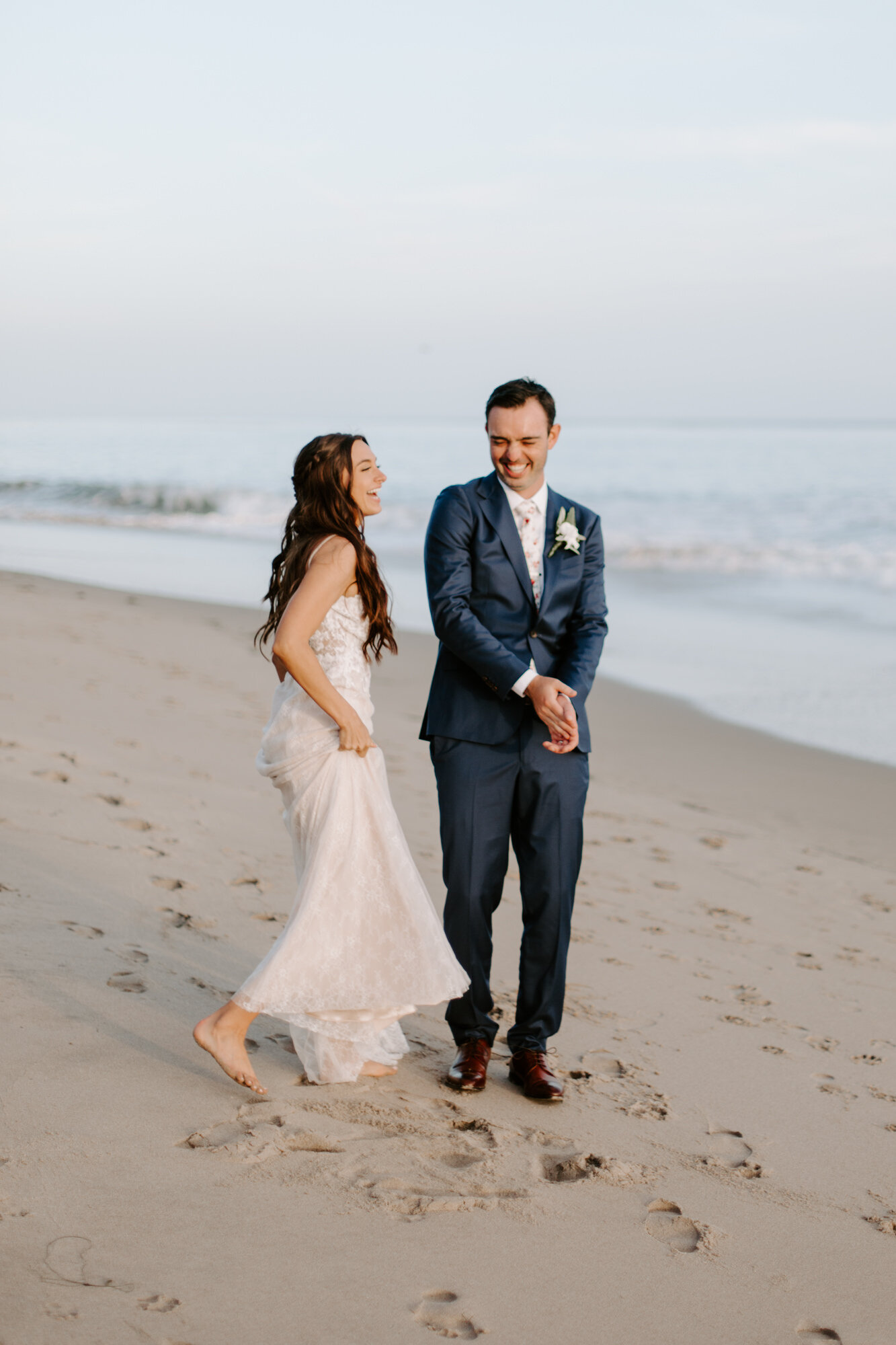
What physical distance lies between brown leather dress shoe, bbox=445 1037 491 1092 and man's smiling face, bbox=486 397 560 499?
65.0 inches

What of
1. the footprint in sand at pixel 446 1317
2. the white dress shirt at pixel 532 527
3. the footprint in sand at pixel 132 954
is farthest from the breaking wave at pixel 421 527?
the footprint in sand at pixel 446 1317

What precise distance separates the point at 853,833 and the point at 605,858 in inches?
69.5

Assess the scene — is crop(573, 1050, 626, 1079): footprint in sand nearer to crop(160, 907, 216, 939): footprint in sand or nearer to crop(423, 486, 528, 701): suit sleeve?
crop(423, 486, 528, 701): suit sleeve

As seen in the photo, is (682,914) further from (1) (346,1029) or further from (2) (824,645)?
(2) (824,645)

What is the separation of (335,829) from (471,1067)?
2.79 feet

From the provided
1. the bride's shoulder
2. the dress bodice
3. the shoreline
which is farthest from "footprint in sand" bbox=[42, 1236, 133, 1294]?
the shoreline

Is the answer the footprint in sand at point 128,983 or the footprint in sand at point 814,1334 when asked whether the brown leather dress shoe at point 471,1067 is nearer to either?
the footprint in sand at point 128,983

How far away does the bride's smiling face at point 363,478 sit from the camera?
323 cm

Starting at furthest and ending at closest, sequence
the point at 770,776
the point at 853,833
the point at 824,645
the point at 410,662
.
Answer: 1. the point at 824,645
2. the point at 410,662
3. the point at 770,776
4. the point at 853,833

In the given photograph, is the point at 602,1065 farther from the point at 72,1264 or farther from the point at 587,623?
the point at 72,1264

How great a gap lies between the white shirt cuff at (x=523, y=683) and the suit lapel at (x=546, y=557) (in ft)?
0.87

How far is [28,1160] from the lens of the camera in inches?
104

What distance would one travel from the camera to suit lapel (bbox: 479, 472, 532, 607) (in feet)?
11.5

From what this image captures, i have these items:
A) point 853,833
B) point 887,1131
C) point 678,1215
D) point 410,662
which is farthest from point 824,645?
point 678,1215
